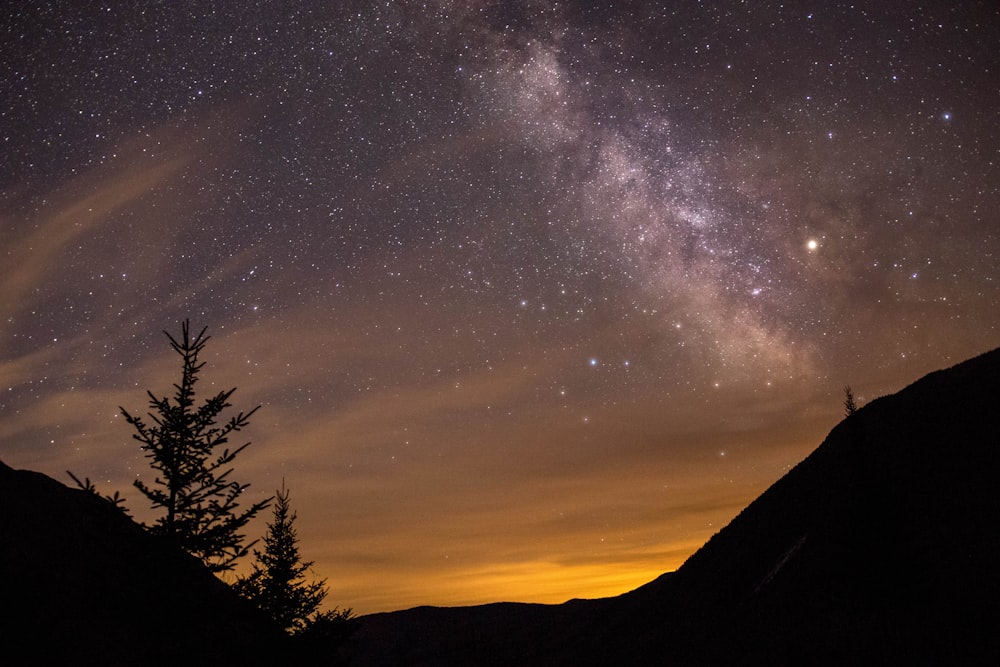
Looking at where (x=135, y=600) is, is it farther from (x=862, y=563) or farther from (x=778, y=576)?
(x=778, y=576)

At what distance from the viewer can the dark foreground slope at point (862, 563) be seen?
25.4m

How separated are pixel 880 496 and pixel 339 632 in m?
20.5

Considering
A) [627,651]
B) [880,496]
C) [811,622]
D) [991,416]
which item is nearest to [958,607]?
[880,496]

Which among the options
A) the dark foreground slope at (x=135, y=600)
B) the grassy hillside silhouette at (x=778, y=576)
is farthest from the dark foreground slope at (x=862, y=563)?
the dark foreground slope at (x=135, y=600)

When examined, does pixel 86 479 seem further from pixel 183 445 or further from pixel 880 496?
pixel 880 496

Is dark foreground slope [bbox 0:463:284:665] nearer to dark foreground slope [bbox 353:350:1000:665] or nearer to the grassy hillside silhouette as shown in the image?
the grassy hillside silhouette

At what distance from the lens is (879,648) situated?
2609 cm

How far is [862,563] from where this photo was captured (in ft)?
84.1

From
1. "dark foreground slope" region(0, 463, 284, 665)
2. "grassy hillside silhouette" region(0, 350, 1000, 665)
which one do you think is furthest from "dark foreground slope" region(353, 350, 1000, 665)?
"dark foreground slope" region(0, 463, 284, 665)

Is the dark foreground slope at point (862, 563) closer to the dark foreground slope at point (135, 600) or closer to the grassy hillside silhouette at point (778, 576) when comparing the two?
the grassy hillside silhouette at point (778, 576)

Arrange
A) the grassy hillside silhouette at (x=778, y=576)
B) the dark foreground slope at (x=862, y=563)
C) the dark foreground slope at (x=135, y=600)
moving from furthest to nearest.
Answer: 1. the dark foreground slope at (x=862, y=563)
2. the grassy hillside silhouette at (x=778, y=576)
3. the dark foreground slope at (x=135, y=600)

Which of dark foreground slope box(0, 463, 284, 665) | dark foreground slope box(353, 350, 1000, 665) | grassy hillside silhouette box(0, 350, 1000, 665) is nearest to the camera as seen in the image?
dark foreground slope box(0, 463, 284, 665)

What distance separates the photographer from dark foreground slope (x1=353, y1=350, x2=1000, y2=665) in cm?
2541

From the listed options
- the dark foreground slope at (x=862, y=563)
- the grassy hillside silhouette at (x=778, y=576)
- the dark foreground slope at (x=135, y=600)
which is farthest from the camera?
the dark foreground slope at (x=862, y=563)
